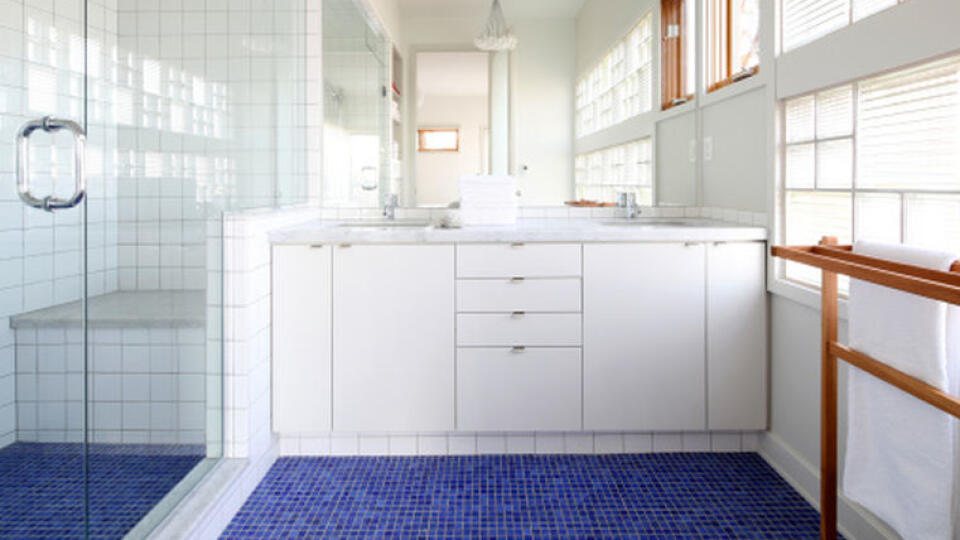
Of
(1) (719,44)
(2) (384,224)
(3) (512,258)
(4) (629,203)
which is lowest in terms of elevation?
(3) (512,258)

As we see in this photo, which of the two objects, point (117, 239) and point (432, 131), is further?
point (432, 131)

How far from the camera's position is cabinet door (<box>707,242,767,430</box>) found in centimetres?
256

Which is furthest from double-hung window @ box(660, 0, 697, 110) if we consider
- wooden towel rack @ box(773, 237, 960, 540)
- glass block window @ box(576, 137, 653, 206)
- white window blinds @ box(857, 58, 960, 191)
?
wooden towel rack @ box(773, 237, 960, 540)

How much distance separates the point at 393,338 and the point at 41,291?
3.99 ft

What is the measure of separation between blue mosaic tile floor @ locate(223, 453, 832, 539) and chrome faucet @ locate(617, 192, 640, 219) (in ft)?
3.52

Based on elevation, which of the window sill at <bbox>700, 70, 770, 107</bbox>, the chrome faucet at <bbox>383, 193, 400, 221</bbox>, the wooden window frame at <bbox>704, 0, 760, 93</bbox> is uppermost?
the wooden window frame at <bbox>704, 0, 760, 93</bbox>

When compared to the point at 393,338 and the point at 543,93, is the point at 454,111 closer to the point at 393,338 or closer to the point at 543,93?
the point at 543,93

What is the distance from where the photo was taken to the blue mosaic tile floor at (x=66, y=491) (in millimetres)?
1522

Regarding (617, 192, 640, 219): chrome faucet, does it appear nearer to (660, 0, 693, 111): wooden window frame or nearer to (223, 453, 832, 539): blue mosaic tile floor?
(660, 0, 693, 111): wooden window frame

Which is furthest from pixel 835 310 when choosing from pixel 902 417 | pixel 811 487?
pixel 811 487

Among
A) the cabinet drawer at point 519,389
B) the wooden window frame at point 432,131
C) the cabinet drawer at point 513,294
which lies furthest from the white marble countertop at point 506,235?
the wooden window frame at point 432,131

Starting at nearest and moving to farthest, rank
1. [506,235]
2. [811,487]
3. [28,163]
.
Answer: [28,163] → [811,487] → [506,235]

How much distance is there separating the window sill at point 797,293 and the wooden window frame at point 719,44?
82 cm

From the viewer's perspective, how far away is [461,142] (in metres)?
2.95
